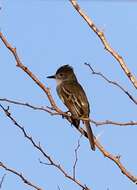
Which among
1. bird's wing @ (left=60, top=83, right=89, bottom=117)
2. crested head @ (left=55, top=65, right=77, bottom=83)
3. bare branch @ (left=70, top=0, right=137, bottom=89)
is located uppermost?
crested head @ (left=55, top=65, right=77, bottom=83)

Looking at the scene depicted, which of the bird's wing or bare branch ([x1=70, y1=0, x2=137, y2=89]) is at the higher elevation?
the bird's wing

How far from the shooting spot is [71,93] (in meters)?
8.17

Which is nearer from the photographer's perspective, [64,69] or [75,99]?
[75,99]

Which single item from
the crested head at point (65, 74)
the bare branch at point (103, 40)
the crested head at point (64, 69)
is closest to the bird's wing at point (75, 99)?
the crested head at point (65, 74)

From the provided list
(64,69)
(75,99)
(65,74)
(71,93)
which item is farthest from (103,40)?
(64,69)

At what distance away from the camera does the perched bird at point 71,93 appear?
7699 mm

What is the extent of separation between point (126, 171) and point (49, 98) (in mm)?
951

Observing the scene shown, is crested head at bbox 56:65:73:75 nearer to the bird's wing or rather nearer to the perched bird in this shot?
the perched bird

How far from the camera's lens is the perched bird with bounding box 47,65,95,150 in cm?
770

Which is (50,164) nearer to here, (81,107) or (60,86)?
(81,107)

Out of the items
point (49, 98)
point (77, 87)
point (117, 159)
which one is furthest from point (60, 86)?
point (117, 159)

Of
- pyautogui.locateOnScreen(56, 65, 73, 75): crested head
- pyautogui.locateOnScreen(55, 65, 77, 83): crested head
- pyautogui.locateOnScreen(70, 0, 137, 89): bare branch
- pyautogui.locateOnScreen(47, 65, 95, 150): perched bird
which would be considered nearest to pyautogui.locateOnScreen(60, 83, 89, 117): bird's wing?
pyautogui.locateOnScreen(47, 65, 95, 150): perched bird

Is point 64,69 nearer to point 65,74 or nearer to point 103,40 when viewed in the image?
point 65,74

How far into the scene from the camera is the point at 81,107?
7801 mm
